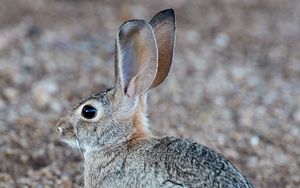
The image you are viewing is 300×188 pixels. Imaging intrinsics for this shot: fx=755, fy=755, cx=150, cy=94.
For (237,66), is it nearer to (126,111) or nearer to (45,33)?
(45,33)

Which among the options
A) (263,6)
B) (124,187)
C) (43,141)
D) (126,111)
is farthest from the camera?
(263,6)

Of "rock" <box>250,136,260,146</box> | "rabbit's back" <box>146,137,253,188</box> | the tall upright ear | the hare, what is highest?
"rock" <box>250,136,260,146</box>

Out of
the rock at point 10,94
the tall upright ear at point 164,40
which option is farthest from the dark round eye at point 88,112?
the rock at point 10,94

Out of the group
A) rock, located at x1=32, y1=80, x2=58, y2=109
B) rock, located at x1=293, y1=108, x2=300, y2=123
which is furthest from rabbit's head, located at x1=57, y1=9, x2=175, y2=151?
rock, located at x1=293, y1=108, x2=300, y2=123

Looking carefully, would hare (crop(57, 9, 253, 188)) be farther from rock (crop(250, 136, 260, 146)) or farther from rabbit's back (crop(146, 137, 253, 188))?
rock (crop(250, 136, 260, 146))

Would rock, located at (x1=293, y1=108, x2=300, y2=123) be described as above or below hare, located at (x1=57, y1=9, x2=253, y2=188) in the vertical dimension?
above

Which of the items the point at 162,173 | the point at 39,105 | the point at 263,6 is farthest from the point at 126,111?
the point at 263,6

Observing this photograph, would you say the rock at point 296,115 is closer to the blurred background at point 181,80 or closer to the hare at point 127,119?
the blurred background at point 181,80

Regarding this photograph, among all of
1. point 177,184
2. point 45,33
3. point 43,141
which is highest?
point 45,33
